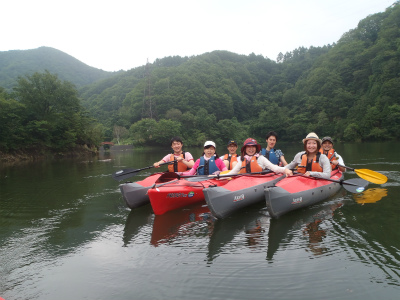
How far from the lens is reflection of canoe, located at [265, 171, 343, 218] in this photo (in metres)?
5.11

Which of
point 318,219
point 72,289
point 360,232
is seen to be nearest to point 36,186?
point 72,289

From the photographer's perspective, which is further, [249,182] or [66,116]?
[66,116]

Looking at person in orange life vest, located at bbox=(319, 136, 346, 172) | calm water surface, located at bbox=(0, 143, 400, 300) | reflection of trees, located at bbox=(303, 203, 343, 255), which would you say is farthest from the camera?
person in orange life vest, located at bbox=(319, 136, 346, 172)

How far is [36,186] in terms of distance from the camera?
32.7 ft

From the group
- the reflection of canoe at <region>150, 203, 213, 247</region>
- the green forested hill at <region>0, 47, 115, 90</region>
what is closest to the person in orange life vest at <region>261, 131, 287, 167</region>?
the reflection of canoe at <region>150, 203, 213, 247</region>

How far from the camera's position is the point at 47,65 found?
107562 mm

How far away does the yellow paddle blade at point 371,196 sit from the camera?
6757 mm

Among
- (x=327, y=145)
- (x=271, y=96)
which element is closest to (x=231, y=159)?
(x=327, y=145)

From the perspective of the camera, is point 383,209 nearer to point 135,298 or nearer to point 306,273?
point 306,273

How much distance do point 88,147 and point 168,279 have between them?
3033 cm

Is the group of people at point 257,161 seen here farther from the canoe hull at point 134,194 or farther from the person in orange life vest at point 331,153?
the canoe hull at point 134,194

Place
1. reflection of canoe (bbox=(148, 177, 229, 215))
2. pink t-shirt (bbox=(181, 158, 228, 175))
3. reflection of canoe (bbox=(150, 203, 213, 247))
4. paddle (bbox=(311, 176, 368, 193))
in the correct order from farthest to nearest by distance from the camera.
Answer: pink t-shirt (bbox=(181, 158, 228, 175)), paddle (bbox=(311, 176, 368, 193)), reflection of canoe (bbox=(148, 177, 229, 215)), reflection of canoe (bbox=(150, 203, 213, 247))

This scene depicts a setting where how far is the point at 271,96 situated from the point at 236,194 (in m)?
78.7

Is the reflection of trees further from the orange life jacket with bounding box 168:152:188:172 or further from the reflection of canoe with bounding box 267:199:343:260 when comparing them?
the orange life jacket with bounding box 168:152:188:172
